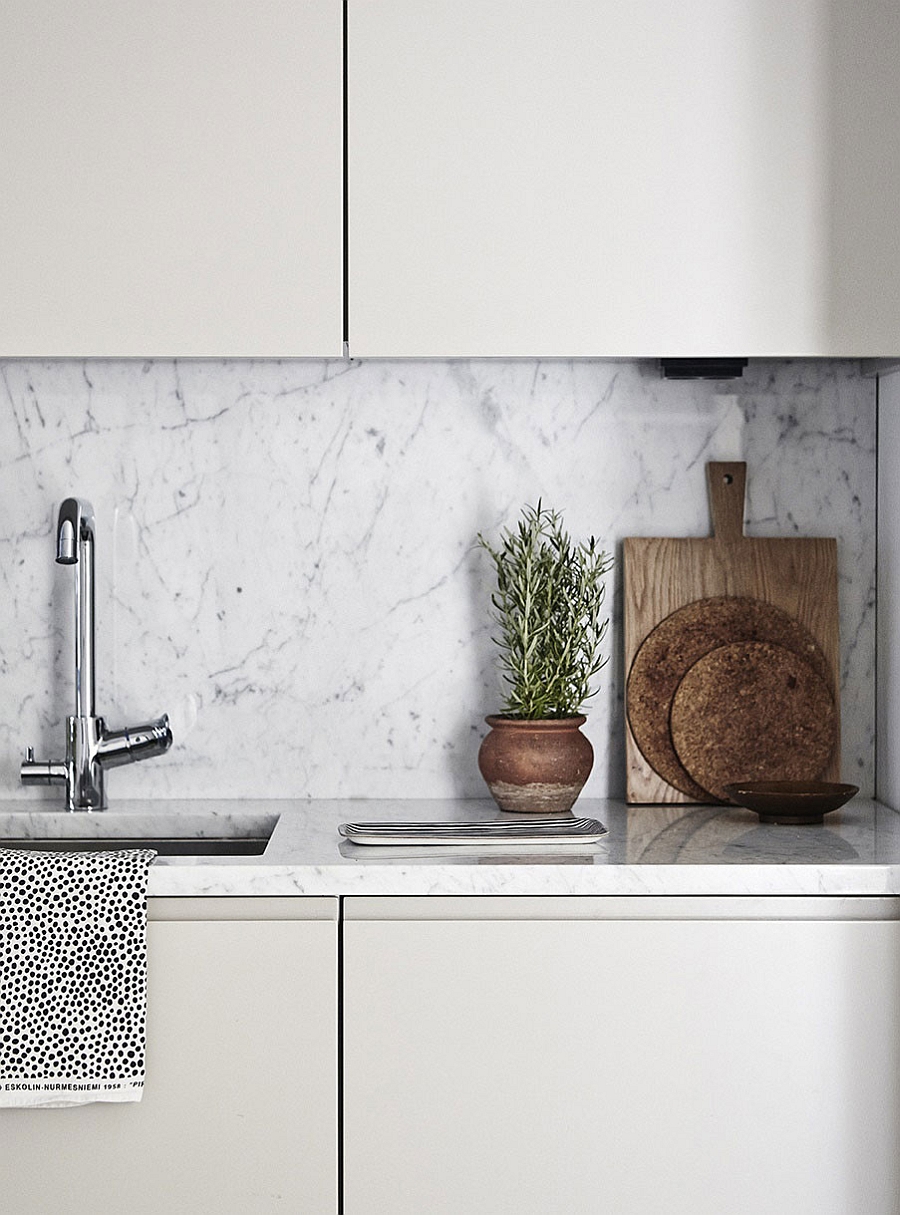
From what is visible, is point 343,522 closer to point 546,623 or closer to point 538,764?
point 546,623

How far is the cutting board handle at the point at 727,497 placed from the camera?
2.06m

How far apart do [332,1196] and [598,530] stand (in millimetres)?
1052

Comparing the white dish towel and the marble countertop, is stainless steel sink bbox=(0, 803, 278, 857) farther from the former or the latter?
the white dish towel

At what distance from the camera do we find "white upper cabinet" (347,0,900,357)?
1.72 metres

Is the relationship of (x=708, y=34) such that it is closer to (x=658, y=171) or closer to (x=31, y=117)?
(x=658, y=171)

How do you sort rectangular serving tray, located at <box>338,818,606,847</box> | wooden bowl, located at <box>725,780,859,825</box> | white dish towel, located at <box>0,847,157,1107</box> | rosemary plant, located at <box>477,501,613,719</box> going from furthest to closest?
rosemary plant, located at <box>477,501,613,719</box>
wooden bowl, located at <box>725,780,859,825</box>
rectangular serving tray, located at <box>338,818,606,847</box>
white dish towel, located at <box>0,847,157,1107</box>

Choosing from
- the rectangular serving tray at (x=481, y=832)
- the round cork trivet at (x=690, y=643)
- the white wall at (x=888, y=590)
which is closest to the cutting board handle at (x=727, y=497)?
the round cork trivet at (x=690, y=643)

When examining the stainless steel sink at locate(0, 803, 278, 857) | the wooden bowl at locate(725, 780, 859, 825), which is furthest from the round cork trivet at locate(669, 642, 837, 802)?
the stainless steel sink at locate(0, 803, 278, 857)

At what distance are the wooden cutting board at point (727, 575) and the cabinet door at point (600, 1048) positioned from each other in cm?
56

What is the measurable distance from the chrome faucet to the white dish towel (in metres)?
0.42

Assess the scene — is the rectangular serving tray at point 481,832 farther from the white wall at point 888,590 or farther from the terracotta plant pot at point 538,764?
the white wall at point 888,590

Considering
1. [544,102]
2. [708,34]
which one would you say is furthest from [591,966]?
[708,34]

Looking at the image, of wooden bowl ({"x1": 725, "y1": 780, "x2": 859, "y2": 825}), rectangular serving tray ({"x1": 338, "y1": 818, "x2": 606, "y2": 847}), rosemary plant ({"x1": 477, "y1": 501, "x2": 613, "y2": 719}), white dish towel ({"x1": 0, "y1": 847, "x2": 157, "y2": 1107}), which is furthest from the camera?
rosemary plant ({"x1": 477, "y1": 501, "x2": 613, "y2": 719})

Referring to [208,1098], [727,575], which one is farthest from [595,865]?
[727,575]
